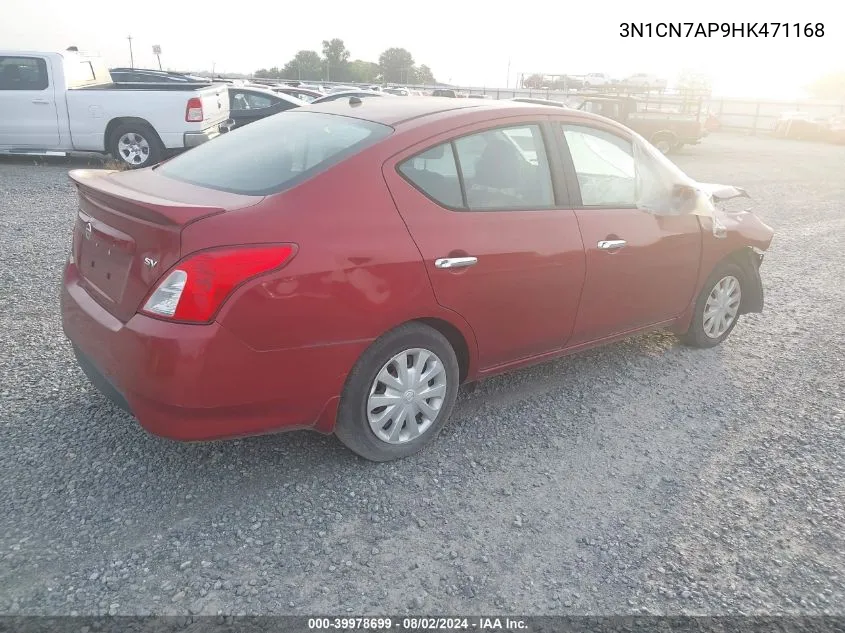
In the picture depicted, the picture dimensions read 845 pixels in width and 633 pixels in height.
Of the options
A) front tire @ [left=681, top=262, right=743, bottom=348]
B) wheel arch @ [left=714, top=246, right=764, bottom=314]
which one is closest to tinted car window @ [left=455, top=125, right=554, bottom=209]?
front tire @ [left=681, top=262, right=743, bottom=348]

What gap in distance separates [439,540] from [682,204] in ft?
9.05

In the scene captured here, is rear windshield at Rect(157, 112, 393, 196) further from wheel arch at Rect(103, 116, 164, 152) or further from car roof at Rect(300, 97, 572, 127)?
wheel arch at Rect(103, 116, 164, 152)

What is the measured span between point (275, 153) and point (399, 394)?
4.34 feet

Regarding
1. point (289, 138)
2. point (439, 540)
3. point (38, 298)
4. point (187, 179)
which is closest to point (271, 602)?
point (439, 540)

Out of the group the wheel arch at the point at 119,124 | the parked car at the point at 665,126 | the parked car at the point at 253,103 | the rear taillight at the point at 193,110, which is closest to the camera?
the rear taillight at the point at 193,110

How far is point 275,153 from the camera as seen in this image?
3.47 m

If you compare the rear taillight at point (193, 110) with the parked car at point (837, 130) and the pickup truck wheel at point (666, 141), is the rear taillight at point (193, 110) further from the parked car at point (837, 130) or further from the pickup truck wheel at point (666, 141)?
the parked car at point (837, 130)

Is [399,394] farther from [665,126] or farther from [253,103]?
[665,126]

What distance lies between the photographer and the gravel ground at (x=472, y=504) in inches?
102

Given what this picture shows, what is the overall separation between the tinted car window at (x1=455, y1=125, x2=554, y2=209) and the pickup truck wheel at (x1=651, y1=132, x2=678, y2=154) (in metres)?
18.2

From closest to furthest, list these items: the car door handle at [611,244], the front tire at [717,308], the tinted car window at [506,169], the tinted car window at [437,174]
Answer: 1. the tinted car window at [437,174]
2. the tinted car window at [506,169]
3. the car door handle at [611,244]
4. the front tire at [717,308]

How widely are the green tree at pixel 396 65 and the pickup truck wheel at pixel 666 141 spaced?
58814 mm

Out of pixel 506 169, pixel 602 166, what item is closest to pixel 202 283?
pixel 506 169

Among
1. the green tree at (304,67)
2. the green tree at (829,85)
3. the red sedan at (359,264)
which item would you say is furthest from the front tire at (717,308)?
the green tree at (304,67)
